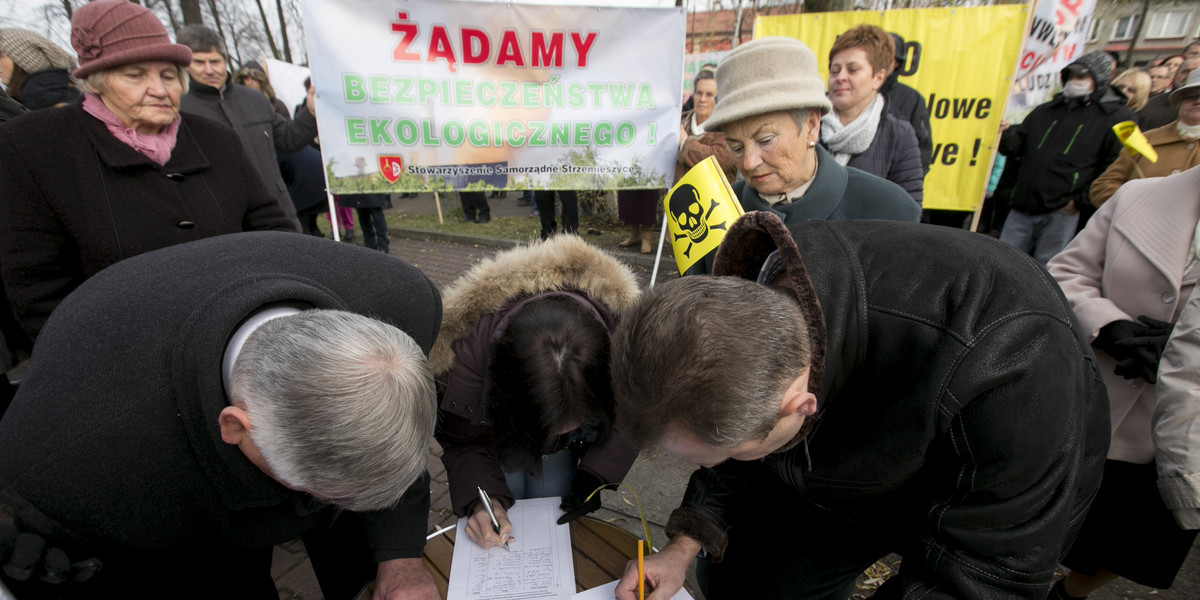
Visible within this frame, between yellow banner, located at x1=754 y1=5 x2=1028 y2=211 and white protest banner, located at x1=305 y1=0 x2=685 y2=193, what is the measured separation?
1291mm

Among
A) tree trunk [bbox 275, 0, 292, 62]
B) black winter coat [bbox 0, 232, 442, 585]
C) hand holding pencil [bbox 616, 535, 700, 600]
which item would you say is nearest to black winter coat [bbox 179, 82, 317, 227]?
black winter coat [bbox 0, 232, 442, 585]

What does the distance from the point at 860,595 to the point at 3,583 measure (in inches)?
101

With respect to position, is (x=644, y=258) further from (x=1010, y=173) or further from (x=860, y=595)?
(x=860, y=595)

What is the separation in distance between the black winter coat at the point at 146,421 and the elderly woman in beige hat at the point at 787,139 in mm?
1453

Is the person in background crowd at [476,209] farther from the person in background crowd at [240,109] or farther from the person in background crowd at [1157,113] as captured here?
the person in background crowd at [1157,113]

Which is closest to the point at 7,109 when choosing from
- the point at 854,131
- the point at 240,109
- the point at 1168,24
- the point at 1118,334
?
A: the point at 240,109

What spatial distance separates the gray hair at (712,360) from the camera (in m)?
0.90

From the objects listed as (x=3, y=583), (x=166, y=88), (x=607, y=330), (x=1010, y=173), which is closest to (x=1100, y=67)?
(x=1010, y=173)

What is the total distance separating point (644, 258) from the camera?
251 inches

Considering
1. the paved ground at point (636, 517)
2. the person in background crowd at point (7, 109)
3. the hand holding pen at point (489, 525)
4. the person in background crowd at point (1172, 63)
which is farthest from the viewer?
the person in background crowd at point (1172, 63)

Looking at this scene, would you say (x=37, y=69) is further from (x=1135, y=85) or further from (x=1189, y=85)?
(x=1135, y=85)

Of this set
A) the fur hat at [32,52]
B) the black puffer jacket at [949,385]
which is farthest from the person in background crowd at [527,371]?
the fur hat at [32,52]

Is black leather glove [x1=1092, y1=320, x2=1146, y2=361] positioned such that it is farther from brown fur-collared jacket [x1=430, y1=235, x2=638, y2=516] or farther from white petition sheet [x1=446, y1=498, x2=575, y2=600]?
white petition sheet [x1=446, y1=498, x2=575, y2=600]

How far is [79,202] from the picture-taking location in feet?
5.71
